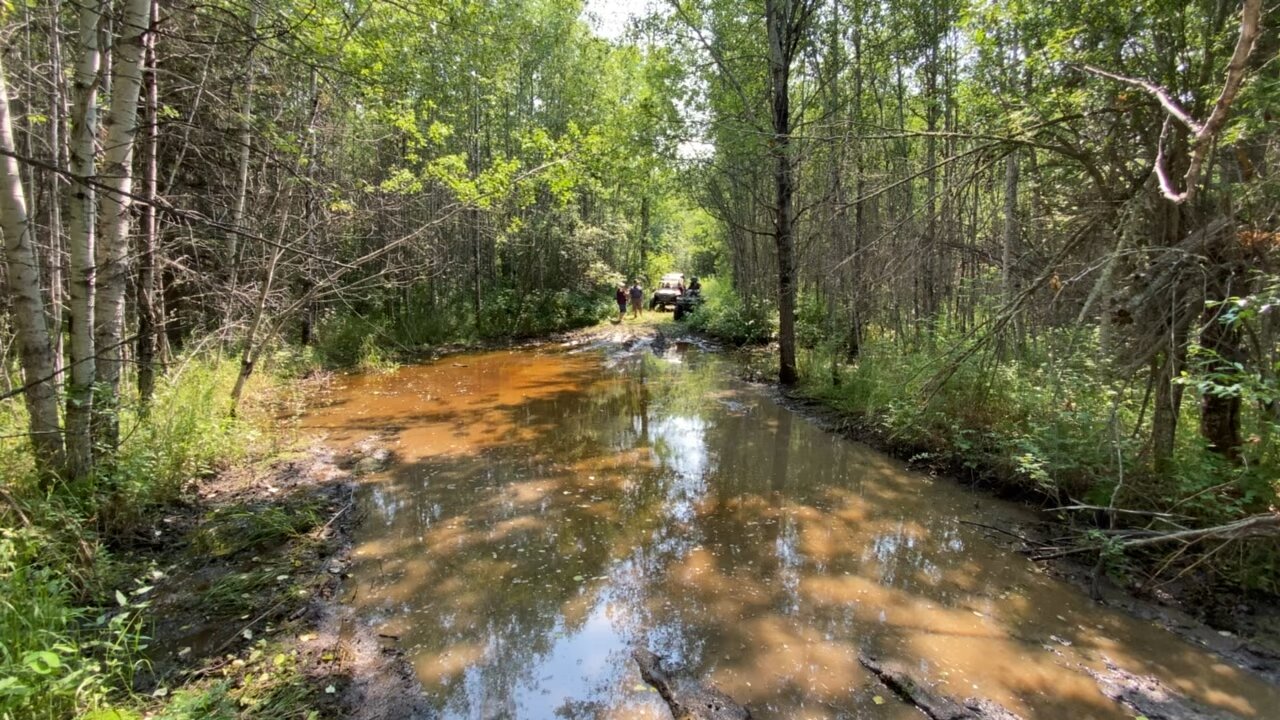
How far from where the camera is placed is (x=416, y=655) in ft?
12.2

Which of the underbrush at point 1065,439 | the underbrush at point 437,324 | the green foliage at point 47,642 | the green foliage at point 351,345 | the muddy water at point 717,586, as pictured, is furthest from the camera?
the underbrush at point 437,324

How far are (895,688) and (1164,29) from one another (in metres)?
4.94

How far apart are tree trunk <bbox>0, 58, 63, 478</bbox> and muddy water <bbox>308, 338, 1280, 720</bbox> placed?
2.23 m

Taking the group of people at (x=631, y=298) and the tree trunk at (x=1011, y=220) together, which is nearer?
the tree trunk at (x=1011, y=220)

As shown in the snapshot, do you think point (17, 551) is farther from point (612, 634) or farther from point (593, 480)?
point (593, 480)

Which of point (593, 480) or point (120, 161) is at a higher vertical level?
point (120, 161)

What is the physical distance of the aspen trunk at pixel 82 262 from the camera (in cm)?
418

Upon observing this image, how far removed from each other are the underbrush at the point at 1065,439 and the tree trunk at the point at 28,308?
245 inches

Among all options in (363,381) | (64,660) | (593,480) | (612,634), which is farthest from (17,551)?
(363,381)

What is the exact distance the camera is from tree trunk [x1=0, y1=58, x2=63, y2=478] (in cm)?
387

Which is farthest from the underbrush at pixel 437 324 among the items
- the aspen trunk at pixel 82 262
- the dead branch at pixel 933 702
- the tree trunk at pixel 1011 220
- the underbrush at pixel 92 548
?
the dead branch at pixel 933 702


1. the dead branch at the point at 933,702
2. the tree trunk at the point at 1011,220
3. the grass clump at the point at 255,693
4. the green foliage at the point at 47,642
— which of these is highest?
the tree trunk at the point at 1011,220

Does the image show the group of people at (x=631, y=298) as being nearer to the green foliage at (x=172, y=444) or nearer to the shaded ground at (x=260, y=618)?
the green foliage at (x=172, y=444)

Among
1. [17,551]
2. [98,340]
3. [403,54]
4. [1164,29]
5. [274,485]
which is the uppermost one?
[403,54]
